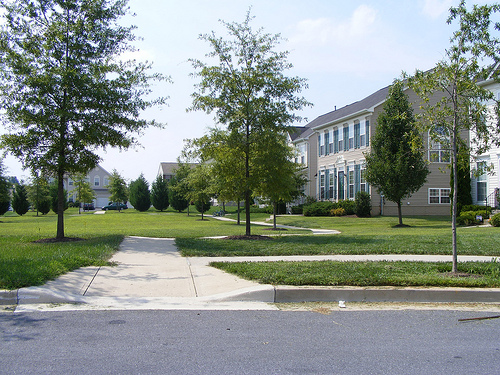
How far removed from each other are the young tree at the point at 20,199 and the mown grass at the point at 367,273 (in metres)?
51.1

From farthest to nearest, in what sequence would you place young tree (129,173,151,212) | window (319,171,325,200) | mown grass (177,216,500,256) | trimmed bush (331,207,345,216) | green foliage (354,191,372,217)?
young tree (129,173,151,212) < window (319,171,325,200) < trimmed bush (331,207,345,216) < green foliage (354,191,372,217) < mown grass (177,216,500,256)

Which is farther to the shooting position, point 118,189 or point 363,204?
point 118,189

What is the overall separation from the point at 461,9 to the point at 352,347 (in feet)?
22.3

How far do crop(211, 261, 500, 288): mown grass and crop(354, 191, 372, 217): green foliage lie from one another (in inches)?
881

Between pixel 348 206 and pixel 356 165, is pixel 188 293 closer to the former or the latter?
pixel 348 206

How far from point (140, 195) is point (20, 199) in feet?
47.0

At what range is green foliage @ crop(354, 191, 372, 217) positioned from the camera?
1237 inches

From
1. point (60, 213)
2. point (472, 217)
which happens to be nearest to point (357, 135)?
point (472, 217)

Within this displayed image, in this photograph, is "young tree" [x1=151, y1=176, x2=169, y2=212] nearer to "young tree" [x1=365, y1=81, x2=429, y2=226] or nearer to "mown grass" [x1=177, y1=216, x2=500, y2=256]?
"young tree" [x1=365, y1=81, x2=429, y2=226]

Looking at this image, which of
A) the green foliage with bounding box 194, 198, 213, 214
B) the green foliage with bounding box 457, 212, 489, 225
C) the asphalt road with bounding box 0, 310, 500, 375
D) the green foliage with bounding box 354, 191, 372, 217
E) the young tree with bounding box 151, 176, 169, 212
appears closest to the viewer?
the asphalt road with bounding box 0, 310, 500, 375

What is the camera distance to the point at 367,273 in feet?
26.0

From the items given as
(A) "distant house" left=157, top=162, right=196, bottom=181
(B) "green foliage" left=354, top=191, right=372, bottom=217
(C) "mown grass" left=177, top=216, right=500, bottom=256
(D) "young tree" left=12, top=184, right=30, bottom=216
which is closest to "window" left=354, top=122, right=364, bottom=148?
(B) "green foliage" left=354, top=191, right=372, bottom=217

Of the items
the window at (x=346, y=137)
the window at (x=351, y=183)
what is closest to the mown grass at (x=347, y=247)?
the window at (x=351, y=183)

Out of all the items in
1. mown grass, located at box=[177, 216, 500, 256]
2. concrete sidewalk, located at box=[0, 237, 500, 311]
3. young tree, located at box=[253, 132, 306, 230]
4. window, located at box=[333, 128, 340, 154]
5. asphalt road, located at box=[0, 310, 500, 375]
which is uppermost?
window, located at box=[333, 128, 340, 154]
